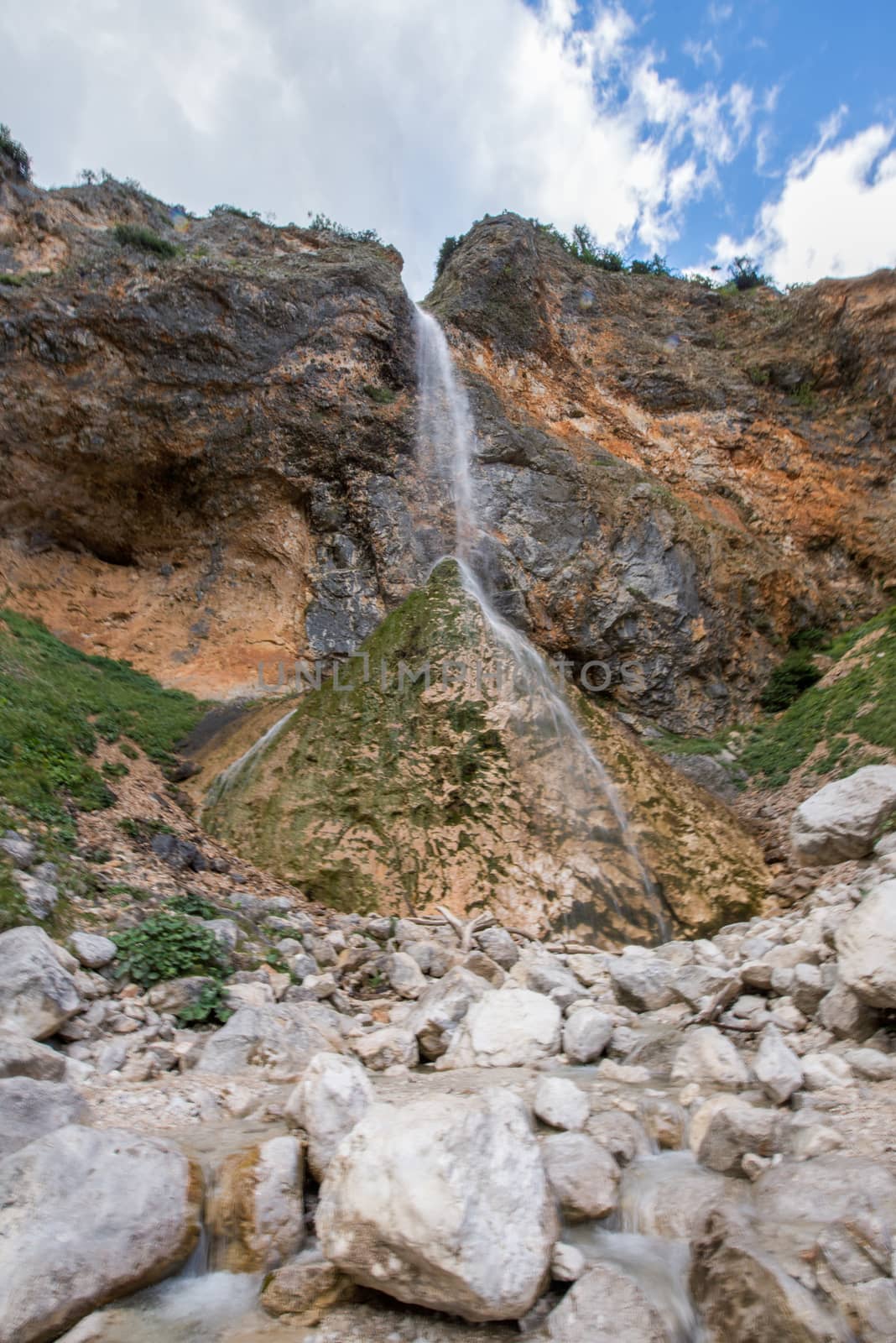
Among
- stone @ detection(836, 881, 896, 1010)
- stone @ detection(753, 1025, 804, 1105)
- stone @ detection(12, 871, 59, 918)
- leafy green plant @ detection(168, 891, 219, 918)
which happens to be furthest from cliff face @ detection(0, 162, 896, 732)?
stone @ detection(753, 1025, 804, 1105)

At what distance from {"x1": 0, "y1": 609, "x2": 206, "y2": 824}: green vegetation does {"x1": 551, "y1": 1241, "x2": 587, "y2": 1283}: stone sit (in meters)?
5.58

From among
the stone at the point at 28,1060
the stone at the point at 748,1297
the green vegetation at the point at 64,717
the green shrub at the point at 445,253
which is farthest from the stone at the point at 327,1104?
the green shrub at the point at 445,253

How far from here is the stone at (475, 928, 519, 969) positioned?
7.00 meters

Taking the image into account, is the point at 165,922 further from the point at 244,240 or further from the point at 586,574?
the point at 244,240

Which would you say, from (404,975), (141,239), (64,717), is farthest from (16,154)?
(404,975)

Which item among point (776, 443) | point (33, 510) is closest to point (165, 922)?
point (33, 510)

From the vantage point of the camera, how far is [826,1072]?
357 cm

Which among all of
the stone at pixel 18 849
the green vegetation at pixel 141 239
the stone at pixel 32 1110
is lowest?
the stone at pixel 32 1110

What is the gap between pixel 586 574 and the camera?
16734 mm

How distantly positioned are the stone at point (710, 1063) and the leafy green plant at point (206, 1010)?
9.12 ft

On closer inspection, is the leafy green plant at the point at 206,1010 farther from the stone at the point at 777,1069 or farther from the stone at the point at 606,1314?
the stone at the point at 777,1069

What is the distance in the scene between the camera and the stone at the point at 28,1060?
337 cm

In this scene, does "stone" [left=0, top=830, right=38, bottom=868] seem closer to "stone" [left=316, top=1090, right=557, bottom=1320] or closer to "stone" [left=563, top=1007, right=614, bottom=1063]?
"stone" [left=316, top=1090, right=557, bottom=1320]

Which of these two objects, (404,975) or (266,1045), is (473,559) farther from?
(266,1045)
